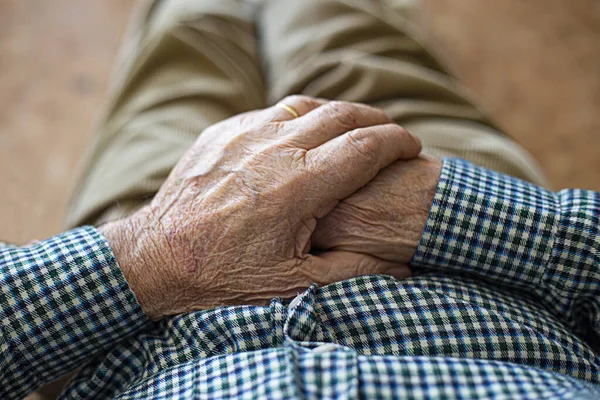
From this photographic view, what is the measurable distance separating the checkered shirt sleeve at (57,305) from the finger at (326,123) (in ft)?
0.92

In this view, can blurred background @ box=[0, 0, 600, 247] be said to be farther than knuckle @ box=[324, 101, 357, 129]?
Yes

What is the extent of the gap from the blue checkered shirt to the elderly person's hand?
0.03 metres

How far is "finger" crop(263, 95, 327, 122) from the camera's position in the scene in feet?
2.57

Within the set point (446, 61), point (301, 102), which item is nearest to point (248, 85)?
point (301, 102)

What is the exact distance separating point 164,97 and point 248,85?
17 centimetres

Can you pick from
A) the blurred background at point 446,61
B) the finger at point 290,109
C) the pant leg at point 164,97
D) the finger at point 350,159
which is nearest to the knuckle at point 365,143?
the finger at point 350,159

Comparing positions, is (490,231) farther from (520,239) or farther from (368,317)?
(368,317)

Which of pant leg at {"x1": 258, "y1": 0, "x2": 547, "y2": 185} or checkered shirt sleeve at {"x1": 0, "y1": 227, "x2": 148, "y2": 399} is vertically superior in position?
pant leg at {"x1": 258, "y1": 0, "x2": 547, "y2": 185}

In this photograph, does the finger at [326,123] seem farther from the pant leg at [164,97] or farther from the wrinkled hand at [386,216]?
the pant leg at [164,97]

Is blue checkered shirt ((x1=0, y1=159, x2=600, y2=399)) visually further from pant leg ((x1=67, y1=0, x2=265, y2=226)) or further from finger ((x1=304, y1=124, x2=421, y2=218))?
pant leg ((x1=67, y1=0, x2=265, y2=226))

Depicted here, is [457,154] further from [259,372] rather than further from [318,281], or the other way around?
[259,372]

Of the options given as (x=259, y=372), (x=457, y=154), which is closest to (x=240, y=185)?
(x=259, y=372)

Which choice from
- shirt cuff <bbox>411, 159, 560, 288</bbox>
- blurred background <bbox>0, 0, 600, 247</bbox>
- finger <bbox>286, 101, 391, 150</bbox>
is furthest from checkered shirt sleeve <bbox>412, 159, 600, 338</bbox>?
blurred background <bbox>0, 0, 600, 247</bbox>

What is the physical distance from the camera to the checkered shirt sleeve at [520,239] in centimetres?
68
